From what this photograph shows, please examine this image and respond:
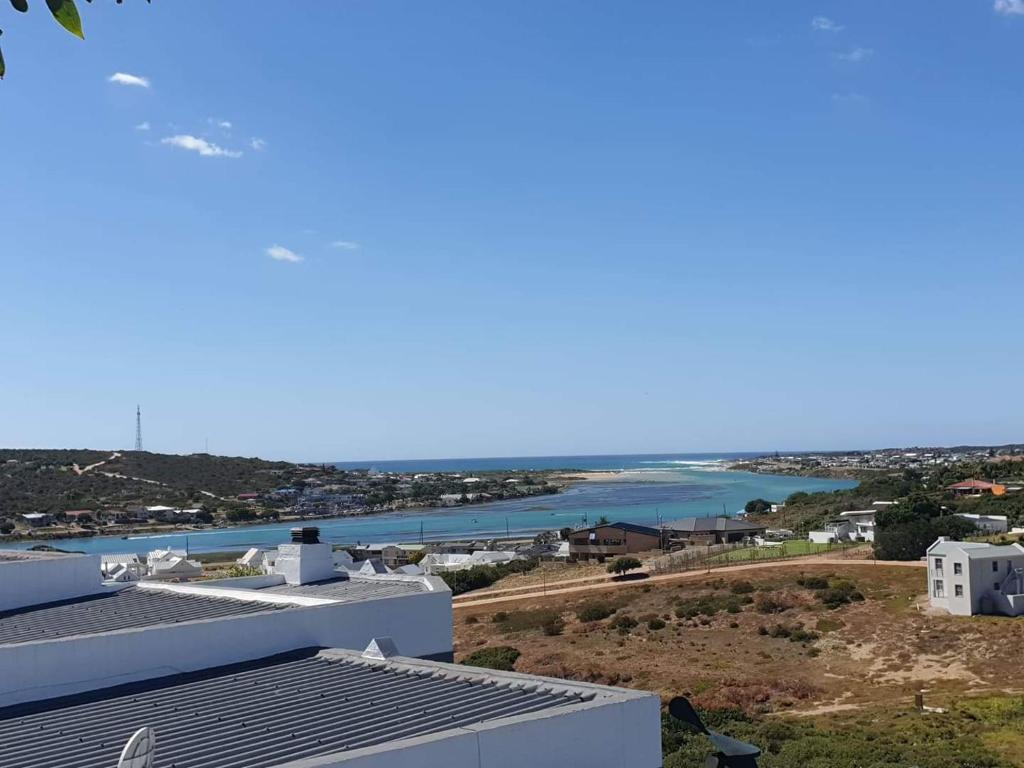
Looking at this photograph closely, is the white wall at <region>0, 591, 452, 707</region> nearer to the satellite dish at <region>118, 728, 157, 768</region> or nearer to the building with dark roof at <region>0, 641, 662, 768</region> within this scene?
the building with dark roof at <region>0, 641, 662, 768</region>

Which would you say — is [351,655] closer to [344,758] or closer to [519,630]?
[344,758]

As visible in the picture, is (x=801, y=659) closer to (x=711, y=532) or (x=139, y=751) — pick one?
(x=139, y=751)

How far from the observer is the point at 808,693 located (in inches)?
1123

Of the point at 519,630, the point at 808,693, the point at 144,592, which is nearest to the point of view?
the point at 144,592

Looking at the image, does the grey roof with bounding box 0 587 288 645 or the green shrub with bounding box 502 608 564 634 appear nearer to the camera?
the grey roof with bounding box 0 587 288 645

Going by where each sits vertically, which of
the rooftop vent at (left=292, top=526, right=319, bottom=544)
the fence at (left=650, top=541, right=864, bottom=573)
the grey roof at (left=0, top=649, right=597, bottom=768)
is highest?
the rooftop vent at (left=292, top=526, right=319, bottom=544)

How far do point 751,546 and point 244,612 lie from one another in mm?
51989

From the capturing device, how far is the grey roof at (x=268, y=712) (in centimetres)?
728

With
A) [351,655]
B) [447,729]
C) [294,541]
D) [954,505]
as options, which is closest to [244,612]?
[351,655]

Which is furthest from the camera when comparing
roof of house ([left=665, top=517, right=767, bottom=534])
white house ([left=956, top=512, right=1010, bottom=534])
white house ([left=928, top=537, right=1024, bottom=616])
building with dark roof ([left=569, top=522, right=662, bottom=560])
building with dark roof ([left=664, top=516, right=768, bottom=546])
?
roof of house ([left=665, top=517, right=767, bottom=534])

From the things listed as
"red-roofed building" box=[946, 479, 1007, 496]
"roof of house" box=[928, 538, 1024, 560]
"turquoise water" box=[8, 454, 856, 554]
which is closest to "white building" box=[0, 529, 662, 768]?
"roof of house" box=[928, 538, 1024, 560]

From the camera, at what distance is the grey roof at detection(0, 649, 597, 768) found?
7.28 metres

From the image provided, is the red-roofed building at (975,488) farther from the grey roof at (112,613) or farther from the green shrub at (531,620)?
the grey roof at (112,613)

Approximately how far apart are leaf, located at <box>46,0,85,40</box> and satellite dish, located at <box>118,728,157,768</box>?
17.4ft
